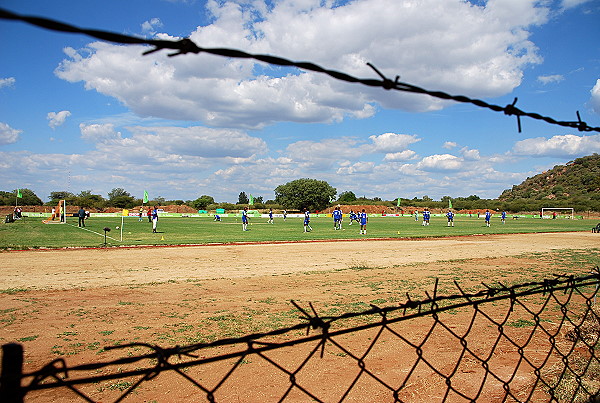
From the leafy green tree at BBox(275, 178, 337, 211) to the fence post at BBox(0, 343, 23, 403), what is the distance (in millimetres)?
126599

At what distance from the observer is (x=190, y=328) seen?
7.19m

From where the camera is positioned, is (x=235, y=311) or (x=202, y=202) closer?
(x=235, y=311)

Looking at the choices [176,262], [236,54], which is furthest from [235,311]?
[176,262]

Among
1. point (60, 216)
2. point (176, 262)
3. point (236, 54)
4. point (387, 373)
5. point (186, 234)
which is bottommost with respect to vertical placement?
point (387, 373)

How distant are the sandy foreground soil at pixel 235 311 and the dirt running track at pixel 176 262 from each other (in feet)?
0.19

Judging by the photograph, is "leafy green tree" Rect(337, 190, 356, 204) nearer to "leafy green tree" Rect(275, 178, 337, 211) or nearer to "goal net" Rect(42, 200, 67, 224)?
"leafy green tree" Rect(275, 178, 337, 211)

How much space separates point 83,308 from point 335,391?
6240 millimetres

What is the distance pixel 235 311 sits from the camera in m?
8.46

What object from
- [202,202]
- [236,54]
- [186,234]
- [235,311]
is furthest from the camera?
[202,202]

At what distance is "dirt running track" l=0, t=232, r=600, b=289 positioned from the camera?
40.9 feet

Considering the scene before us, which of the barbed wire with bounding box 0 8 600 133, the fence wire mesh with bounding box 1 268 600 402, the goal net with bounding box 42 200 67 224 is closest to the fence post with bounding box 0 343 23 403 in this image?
the barbed wire with bounding box 0 8 600 133

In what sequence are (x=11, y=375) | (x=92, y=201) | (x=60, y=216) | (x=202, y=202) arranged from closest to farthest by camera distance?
(x=11, y=375), (x=60, y=216), (x=92, y=201), (x=202, y=202)

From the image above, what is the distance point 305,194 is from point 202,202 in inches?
1703

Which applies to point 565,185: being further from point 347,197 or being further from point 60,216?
point 60,216
